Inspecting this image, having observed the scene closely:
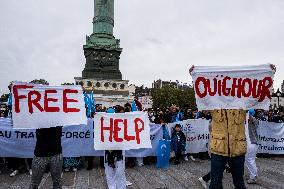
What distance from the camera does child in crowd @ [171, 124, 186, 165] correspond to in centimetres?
1112

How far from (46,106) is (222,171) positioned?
281 cm

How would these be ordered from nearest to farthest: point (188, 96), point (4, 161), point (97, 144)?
point (97, 144), point (4, 161), point (188, 96)

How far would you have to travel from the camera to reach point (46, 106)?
528 cm

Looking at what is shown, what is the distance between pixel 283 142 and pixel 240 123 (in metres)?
9.12

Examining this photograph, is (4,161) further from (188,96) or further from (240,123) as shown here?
(188,96)

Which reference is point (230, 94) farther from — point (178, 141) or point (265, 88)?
point (178, 141)

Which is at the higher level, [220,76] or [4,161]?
[220,76]

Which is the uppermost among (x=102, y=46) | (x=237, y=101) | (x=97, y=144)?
(x=102, y=46)

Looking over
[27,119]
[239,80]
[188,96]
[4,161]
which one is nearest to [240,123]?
[239,80]

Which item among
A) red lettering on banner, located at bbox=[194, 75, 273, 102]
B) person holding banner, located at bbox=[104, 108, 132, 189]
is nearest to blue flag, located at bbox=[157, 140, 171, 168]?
person holding banner, located at bbox=[104, 108, 132, 189]

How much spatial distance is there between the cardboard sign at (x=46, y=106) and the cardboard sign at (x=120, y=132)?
1.32 m

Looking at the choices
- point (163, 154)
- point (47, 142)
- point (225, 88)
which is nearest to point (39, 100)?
point (47, 142)

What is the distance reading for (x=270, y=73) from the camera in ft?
16.5

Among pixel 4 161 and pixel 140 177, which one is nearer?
pixel 140 177
